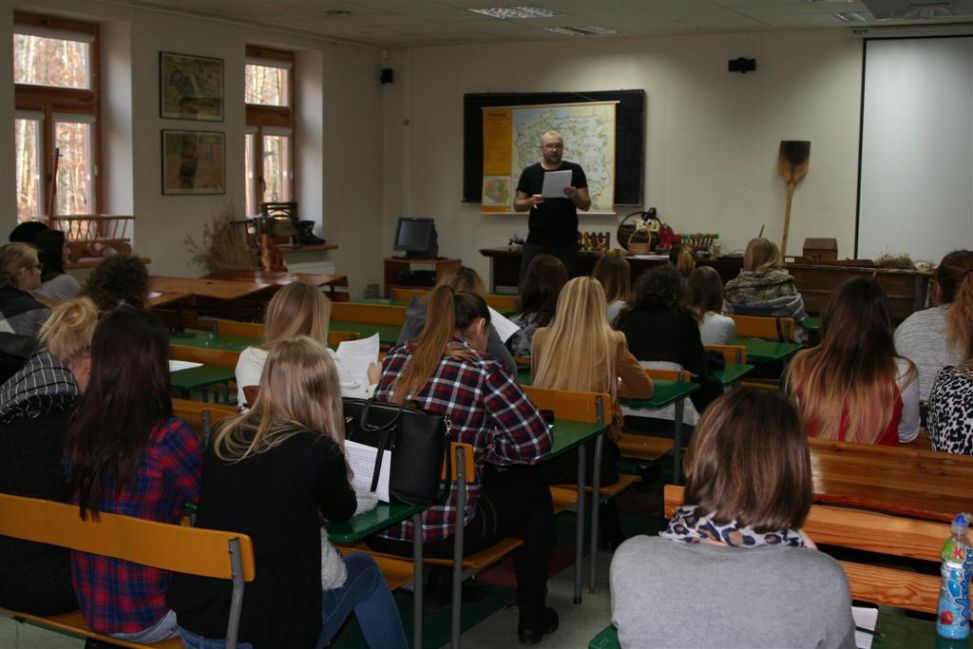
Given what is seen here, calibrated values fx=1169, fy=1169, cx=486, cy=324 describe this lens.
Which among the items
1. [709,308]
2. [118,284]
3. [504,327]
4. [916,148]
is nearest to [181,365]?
[118,284]

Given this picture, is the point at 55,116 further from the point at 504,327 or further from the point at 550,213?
the point at 504,327

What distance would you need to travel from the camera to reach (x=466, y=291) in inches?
175

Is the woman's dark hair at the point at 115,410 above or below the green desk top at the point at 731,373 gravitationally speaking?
above

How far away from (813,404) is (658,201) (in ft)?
27.3

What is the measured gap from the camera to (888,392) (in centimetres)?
353

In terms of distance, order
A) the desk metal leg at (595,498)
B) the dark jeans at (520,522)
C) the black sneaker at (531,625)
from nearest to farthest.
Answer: the dark jeans at (520,522)
the black sneaker at (531,625)
the desk metal leg at (595,498)

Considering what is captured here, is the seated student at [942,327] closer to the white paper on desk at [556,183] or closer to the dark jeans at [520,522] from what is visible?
the dark jeans at [520,522]

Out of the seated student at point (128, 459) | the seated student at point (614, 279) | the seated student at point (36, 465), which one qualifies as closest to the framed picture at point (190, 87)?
the seated student at point (614, 279)

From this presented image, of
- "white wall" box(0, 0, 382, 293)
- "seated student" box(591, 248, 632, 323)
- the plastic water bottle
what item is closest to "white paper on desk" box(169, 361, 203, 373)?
"seated student" box(591, 248, 632, 323)

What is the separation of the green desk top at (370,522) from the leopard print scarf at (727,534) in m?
1.07

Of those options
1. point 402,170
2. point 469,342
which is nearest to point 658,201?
point 402,170

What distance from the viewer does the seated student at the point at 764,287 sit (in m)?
6.92

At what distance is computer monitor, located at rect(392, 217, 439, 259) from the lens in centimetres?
1225

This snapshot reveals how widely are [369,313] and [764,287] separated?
92.4 inches
